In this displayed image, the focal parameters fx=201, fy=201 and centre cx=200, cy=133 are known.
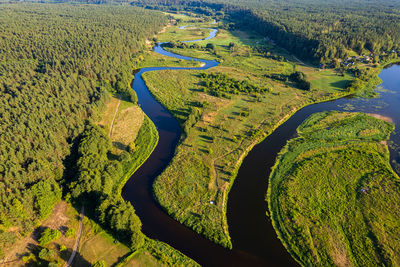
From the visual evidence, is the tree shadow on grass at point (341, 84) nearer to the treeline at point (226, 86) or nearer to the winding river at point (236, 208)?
the winding river at point (236, 208)

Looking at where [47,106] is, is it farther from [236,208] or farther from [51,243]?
Result: [236,208]

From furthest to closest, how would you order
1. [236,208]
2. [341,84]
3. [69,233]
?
[341,84]
[236,208]
[69,233]

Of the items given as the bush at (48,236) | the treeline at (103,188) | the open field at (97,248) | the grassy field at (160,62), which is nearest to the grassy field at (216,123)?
the treeline at (103,188)

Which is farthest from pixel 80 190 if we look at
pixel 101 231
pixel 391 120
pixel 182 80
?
pixel 391 120

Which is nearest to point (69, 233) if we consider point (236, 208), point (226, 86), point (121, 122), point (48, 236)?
point (48, 236)

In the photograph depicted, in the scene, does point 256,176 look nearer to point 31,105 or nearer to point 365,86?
point 31,105

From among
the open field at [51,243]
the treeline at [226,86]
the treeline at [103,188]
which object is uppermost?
the treeline at [226,86]

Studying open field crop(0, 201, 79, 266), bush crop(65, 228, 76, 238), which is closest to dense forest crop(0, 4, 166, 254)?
open field crop(0, 201, 79, 266)
